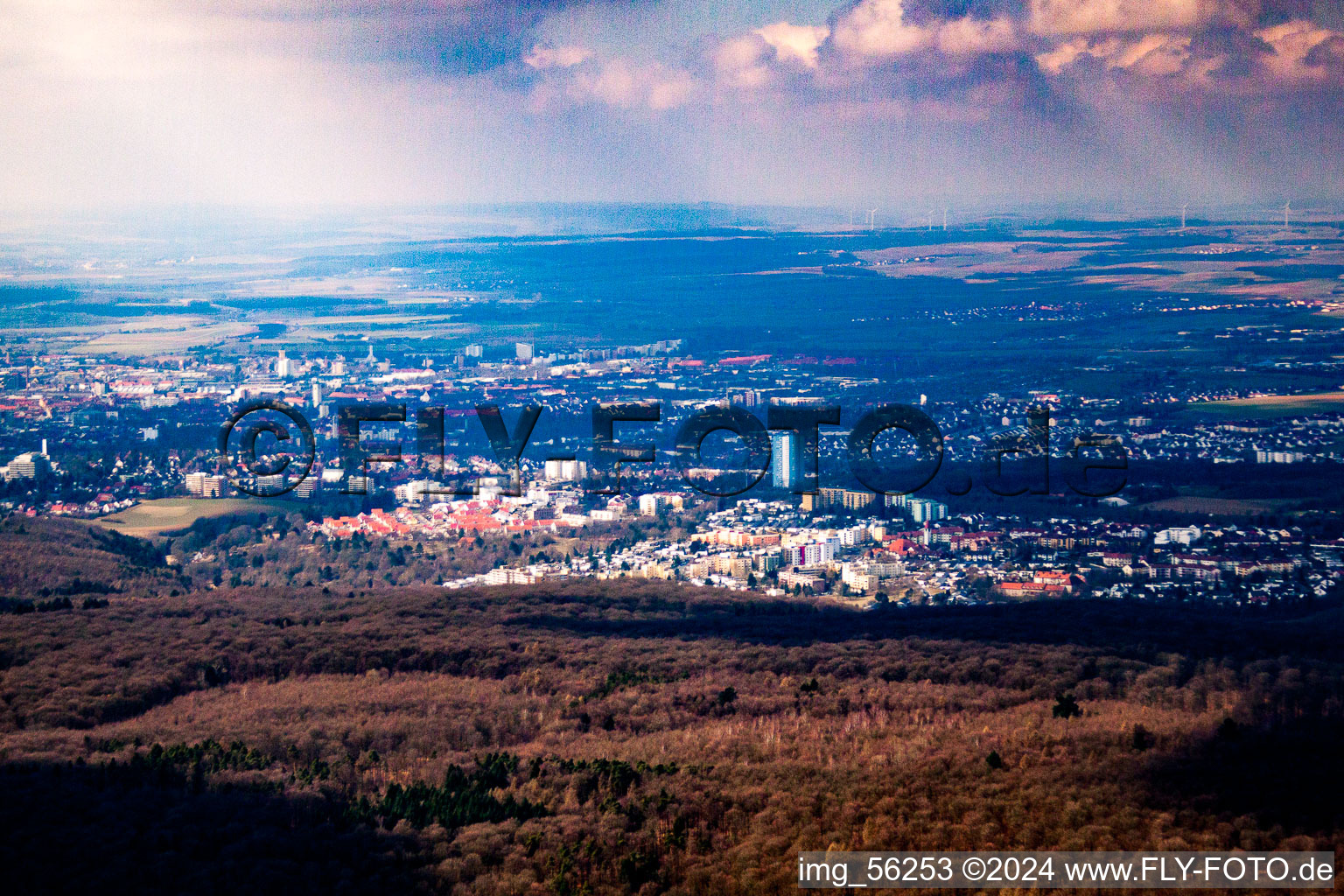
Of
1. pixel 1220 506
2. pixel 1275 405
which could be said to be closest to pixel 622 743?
pixel 1220 506

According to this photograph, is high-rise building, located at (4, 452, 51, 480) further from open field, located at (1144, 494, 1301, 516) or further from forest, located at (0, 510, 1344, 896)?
open field, located at (1144, 494, 1301, 516)

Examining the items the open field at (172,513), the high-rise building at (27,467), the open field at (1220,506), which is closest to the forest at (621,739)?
the open field at (1220,506)

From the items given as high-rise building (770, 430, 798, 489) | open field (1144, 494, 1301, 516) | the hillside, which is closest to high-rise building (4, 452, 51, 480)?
the hillside

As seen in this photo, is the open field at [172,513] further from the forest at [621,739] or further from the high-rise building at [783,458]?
the high-rise building at [783,458]

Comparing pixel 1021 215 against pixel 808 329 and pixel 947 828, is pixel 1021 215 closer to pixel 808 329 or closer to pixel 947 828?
pixel 808 329

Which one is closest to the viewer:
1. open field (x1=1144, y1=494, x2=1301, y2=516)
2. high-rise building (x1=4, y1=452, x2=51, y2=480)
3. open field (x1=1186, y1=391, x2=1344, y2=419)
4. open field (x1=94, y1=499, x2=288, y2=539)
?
open field (x1=1144, y1=494, x2=1301, y2=516)

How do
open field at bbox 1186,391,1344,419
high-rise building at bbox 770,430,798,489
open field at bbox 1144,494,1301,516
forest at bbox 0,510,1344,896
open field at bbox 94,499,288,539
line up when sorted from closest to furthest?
forest at bbox 0,510,1344,896
open field at bbox 1144,494,1301,516
open field at bbox 94,499,288,539
high-rise building at bbox 770,430,798,489
open field at bbox 1186,391,1344,419
